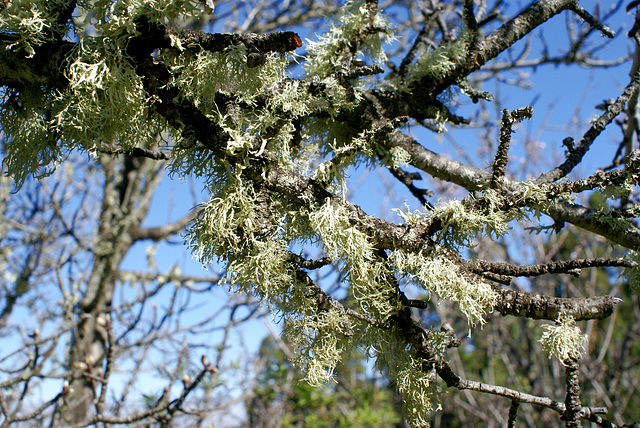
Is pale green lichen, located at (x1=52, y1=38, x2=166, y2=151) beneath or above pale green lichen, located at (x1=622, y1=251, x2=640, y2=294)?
above

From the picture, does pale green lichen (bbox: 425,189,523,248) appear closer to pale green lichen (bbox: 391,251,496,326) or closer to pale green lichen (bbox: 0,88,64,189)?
pale green lichen (bbox: 391,251,496,326)

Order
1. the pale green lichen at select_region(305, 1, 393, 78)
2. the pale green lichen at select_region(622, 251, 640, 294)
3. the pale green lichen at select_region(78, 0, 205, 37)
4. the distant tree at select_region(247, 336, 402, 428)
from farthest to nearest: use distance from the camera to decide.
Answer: the distant tree at select_region(247, 336, 402, 428) < the pale green lichen at select_region(305, 1, 393, 78) < the pale green lichen at select_region(622, 251, 640, 294) < the pale green lichen at select_region(78, 0, 205, 37)

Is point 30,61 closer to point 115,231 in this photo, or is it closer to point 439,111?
point 439,111

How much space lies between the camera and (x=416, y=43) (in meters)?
1.63

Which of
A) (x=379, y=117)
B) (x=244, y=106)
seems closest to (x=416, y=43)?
(x=379, y=117)

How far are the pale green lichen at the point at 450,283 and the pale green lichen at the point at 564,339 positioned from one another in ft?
0.50

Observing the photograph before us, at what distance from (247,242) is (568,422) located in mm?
867

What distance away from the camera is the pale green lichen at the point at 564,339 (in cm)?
99

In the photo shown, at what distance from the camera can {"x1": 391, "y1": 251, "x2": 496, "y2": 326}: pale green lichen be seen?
964 mm

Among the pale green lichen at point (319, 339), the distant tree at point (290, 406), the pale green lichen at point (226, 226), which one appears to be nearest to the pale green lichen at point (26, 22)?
the pale green lichen at point (226, 226)

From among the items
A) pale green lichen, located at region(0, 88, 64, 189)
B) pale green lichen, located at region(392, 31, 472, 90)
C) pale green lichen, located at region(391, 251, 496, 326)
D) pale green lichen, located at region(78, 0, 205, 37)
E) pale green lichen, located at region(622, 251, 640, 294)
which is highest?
pale green lichen, located at region(392, 31, 472, 90)

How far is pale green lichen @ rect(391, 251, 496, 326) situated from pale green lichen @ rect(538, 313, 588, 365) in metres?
0.15

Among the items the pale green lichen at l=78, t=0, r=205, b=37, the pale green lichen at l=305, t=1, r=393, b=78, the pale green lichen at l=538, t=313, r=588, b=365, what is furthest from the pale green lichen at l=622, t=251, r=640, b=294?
the pale green lichen at l=78, t=0, r=205, b=37

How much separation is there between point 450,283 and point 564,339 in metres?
0.28
